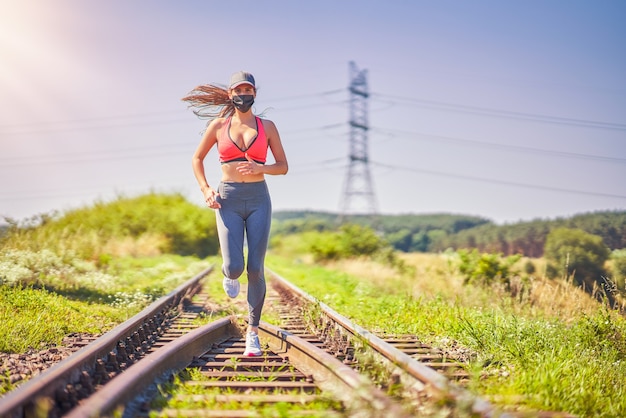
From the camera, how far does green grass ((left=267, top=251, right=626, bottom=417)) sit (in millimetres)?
3875

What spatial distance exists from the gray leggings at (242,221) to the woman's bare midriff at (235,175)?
3 centimetres

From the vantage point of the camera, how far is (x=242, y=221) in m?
5.16

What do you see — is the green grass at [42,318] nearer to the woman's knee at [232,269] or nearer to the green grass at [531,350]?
the woman's knee at [232,269]

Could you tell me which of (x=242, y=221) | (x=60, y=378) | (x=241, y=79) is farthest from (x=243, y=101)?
(x=60, y=378)

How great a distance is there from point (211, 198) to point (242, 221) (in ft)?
1.17

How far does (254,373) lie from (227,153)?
182cm

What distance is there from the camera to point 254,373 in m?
4.46

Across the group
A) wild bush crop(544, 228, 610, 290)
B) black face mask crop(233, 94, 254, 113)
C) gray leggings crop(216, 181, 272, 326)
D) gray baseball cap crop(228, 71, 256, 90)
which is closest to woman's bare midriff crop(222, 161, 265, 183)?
gray leggings crop(216, 181, 272, 326)

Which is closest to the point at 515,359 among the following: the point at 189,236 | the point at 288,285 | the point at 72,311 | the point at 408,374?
the point at 408,374

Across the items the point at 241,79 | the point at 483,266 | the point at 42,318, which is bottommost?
the point at 483,266

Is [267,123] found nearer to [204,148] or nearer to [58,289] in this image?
[204,148]

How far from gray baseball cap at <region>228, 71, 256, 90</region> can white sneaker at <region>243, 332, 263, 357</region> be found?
2124 mm

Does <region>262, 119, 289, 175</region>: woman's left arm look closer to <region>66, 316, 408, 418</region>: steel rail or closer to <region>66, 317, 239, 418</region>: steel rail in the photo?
<region>66, 316, 408, 418</region>: steel rail

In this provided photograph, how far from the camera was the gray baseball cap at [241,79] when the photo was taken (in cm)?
509
